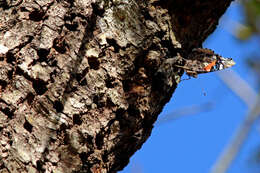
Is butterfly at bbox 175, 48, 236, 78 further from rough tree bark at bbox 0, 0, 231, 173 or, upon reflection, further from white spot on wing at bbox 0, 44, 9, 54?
white spot on wing at bbox 0, 44, 9, 54

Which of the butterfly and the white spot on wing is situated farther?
the butterfly

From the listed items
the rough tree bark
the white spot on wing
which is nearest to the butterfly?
the rough tree bark

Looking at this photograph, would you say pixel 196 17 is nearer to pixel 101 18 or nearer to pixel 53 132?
pixel 101 18

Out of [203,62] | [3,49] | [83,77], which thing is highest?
[203,62]

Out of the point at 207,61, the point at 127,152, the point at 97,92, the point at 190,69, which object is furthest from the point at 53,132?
the point at 207,61

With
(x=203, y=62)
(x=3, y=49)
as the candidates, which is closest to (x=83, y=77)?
(x=3, y=49)

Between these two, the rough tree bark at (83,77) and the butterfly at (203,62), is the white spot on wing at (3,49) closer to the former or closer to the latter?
the rough tree bark at (83,77)

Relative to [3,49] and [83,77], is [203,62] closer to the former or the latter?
[83,77]

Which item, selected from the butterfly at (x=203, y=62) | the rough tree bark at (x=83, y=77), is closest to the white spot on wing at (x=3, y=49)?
the rough tree bark at (x=83, y=77)
